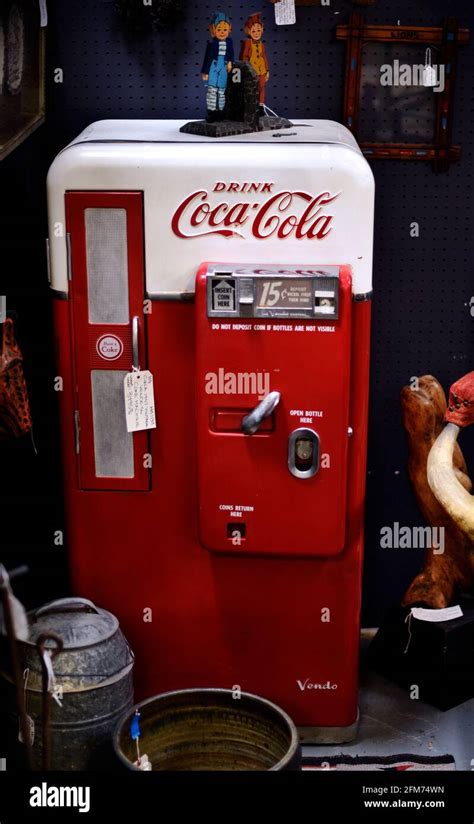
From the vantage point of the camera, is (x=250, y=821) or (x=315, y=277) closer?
(x=250, y=821)

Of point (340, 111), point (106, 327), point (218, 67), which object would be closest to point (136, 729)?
point (106, 327)

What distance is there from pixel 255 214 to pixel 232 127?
392 millimetres

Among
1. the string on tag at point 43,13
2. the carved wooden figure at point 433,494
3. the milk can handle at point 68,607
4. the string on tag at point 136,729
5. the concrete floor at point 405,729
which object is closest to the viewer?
the string on tag at point 136,729

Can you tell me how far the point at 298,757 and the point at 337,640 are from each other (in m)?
0.70

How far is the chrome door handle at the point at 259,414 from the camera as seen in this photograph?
126 inches

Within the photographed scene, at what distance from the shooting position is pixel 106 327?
3443 millimetres

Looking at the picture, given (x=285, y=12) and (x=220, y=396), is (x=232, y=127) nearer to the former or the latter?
(x=285, y=12)

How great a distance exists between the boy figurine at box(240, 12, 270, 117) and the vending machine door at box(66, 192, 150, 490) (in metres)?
0.78

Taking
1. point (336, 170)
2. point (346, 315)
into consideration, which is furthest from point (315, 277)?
point (336, 170)

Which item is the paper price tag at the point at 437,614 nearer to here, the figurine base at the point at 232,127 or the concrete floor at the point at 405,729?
the concrete floor at the point at 405,729

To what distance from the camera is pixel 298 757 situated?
3.00m

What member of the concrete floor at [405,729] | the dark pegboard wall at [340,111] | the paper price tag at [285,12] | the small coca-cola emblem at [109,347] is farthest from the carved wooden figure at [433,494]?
the paper price tag at [285,12]

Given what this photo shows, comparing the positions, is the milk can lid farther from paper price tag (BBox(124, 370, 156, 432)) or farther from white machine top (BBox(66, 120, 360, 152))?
white machine top (BBox(66, 120, 360, 152))

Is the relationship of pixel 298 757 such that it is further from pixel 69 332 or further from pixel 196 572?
pixel 69 332
